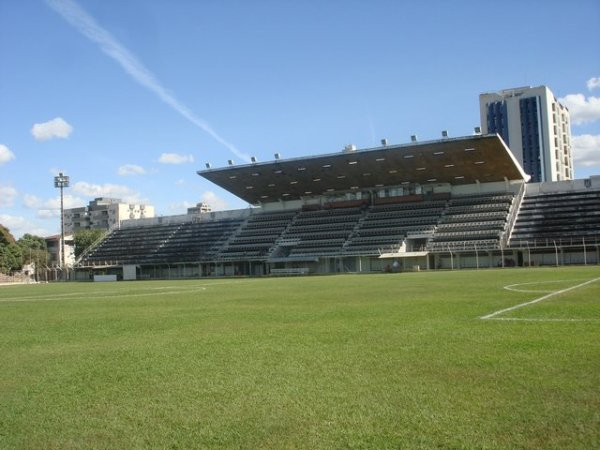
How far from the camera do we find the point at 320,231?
82688 millimetres

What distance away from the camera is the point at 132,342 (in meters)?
12.2

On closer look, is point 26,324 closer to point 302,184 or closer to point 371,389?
point 371,389

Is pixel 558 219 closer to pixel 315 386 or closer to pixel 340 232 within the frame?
pixel 340 232

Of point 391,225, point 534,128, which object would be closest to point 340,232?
point 391,225

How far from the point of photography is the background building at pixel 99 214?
166m

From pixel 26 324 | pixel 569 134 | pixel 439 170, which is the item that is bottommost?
pixel 26 324

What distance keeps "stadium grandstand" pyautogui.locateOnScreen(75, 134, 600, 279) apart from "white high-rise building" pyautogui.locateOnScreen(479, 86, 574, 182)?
58.8 metres

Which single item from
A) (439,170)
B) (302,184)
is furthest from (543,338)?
(302,184)

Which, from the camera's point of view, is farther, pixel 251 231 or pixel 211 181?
pixel 251 231

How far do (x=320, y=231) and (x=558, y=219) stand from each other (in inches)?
1187

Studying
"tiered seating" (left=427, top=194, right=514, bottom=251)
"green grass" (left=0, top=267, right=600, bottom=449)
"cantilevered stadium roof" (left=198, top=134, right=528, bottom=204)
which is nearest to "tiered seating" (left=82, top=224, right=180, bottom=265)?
"cantilevered stadium roof" (left=198, top=134, right=528, bottom=204)

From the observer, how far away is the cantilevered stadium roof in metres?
68.5

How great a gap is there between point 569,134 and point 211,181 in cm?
10269

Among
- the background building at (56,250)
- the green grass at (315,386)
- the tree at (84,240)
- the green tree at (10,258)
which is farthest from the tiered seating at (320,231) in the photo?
the background building at (56,250)
